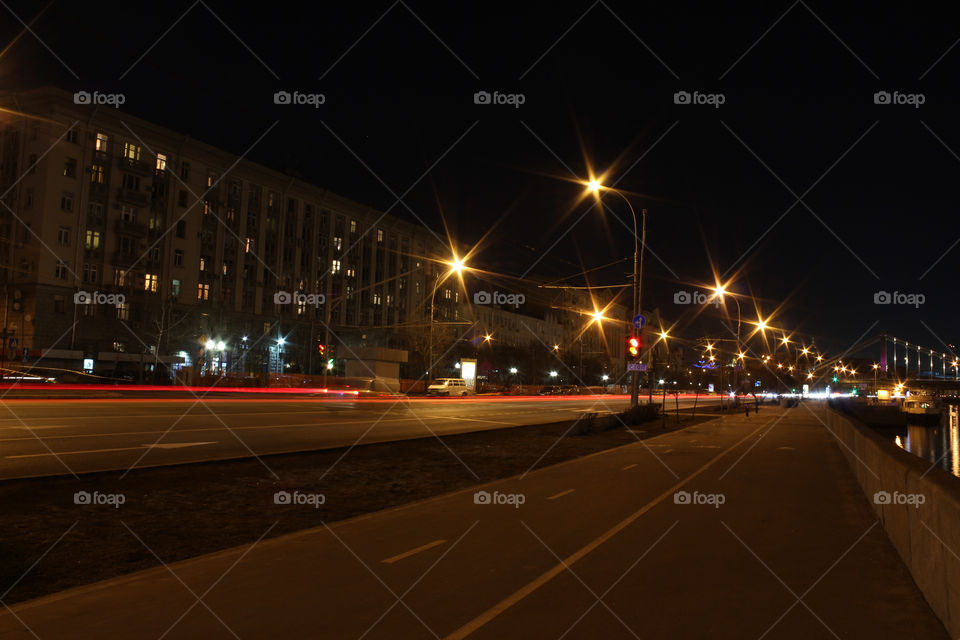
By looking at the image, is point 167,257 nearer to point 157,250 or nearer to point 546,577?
point 157,250

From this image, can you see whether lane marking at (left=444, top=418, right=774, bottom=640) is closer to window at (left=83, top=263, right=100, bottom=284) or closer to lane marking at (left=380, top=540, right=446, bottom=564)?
lane marking at (left=380, top=540, right=446, bottom=564)

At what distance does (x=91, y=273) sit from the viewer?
5816 centimetres

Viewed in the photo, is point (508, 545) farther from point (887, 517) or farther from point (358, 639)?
point (887, 517)

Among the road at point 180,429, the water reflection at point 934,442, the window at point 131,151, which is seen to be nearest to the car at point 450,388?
the road at point 180,429

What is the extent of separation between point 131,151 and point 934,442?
70.2 meters

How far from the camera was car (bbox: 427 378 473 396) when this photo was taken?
56062mm

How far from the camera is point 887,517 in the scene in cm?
916

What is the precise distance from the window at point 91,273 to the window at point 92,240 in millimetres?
1453

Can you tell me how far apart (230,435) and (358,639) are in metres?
15.3

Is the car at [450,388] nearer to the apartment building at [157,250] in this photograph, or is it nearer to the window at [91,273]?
the apartment building at [157,250]

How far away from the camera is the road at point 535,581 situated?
558cm

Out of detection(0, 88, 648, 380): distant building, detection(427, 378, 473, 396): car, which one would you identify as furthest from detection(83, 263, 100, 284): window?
detection(427, 378, 473, 396): car

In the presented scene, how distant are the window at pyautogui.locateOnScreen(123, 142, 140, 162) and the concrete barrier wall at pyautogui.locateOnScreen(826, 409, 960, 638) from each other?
63.7 m

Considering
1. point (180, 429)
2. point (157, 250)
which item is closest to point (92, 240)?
point (157, 250)
